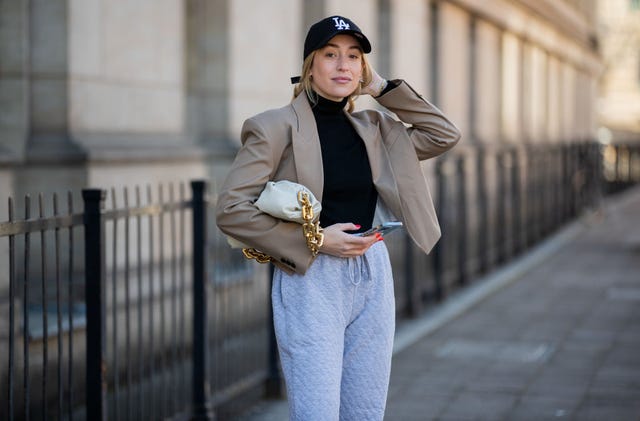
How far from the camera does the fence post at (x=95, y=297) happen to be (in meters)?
5.36

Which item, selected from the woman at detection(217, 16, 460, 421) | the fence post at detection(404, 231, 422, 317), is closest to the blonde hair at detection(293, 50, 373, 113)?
the woman at detection(217, 16, 460, 421)

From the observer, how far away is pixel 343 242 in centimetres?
402

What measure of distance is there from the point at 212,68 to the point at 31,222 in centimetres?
601

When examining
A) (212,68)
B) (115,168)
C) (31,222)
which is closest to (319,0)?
(212,68)

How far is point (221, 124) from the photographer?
421 inches

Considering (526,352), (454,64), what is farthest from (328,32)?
(454,64)

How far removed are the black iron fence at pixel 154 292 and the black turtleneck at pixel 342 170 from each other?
118 centimetres

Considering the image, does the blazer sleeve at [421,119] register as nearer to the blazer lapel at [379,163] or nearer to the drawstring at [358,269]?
the blazer lapel at [379,163]

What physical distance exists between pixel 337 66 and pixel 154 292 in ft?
17.1

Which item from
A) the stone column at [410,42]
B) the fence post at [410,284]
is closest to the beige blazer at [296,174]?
the fence post at [410,284]

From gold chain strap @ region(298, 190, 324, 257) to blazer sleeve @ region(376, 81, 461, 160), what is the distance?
62cm

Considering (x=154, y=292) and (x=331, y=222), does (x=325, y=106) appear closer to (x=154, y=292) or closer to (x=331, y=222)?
(x=331, y=222)

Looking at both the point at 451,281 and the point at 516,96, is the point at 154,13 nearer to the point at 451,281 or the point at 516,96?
the point at 451,281

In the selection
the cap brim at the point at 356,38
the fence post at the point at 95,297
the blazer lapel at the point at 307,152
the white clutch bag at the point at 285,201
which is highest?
the cap brim at the point at 356,38
